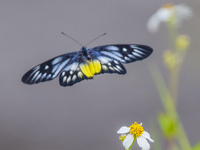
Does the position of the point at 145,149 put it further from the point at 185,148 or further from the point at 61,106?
the point at 61,106

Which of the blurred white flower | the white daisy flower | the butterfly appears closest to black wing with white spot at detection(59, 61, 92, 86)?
the butterfly

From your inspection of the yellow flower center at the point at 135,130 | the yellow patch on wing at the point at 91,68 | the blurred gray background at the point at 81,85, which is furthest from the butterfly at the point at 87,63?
the blurred gray background at the point at 81,85

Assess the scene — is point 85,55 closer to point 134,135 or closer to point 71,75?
point 71,75

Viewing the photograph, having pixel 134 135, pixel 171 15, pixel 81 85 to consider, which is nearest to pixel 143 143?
pixel 134 135

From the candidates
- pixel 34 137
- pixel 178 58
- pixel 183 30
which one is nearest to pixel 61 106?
pixel 34 137

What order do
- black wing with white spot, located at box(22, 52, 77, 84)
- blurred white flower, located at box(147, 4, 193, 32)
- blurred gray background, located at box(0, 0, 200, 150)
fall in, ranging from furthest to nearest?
blurred gray background, located at box(0, 0, 200, 150) → blurred white flower, located at box(147, 4, 193, 32) → black wing with white spot, located at box(22, 52, 77, 84)

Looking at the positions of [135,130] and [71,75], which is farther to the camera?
[71,75]

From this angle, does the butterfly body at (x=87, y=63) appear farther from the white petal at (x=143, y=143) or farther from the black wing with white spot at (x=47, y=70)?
the white petal at (x=143, y=143)

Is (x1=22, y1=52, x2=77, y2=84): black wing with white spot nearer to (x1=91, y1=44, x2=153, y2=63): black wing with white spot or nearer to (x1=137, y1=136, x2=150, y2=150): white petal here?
(x1=91, y1=44, x2=153, y2=63): black wing with white spot
